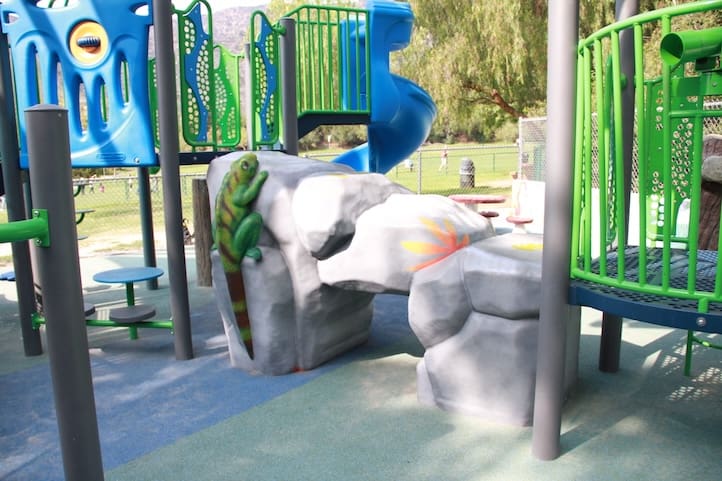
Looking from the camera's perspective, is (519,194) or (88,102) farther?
(519,194)

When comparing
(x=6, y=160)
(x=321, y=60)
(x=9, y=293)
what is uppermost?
(x=321, y=60)

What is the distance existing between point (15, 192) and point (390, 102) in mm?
4462

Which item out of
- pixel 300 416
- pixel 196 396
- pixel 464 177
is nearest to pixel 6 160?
pixel 196 396

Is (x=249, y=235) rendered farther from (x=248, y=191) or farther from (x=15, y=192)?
(x=15, y=192)

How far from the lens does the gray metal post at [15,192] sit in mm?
4824

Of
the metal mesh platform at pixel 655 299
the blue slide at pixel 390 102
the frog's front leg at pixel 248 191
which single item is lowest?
the metal mesh platform at pixel 655 299

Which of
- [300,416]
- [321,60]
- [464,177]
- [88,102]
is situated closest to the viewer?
[300,416]

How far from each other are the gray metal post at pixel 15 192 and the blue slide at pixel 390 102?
13.5 ft

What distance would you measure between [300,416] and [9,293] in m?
5.39

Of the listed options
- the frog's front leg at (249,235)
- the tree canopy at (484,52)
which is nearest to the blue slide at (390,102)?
the frog's front leg at (249,235)

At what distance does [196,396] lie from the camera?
4199mm

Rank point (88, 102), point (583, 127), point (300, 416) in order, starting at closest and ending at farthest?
1. point (583, 127)
2. point (300, 416)
3. point (88, 102)

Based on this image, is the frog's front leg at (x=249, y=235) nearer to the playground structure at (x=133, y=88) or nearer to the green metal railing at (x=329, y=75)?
the playground structure at (x=133, y=88)

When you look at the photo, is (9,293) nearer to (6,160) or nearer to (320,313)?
(6,160)
